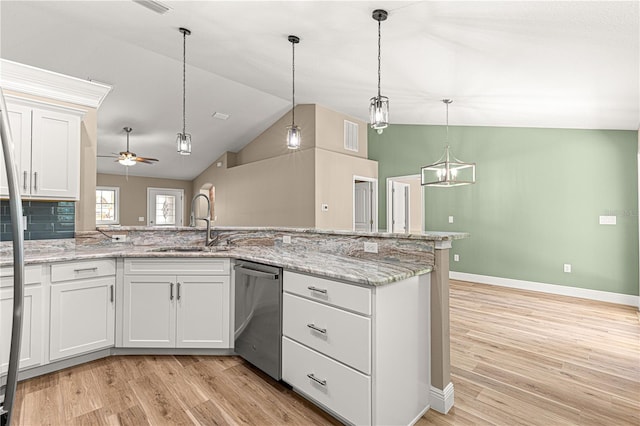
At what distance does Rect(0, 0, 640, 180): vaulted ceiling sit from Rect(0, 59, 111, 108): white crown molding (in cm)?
71

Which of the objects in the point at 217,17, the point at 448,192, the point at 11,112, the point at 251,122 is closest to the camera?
the point at 11,112

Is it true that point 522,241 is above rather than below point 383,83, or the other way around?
below

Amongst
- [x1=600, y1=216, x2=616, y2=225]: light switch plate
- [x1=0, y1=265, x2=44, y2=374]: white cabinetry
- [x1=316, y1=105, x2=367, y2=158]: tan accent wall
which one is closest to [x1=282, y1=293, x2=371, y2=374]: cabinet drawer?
[x1=0, y1=265, x2=44, y2=374]: white cabinetry

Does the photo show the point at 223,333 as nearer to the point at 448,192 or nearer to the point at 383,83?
the point at 383,83

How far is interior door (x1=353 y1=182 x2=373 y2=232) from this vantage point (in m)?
6.66

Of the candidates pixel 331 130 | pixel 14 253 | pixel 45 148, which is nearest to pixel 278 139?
pixel 331 130

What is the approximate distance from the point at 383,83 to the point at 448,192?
2621 millimetres

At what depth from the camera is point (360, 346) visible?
169cm

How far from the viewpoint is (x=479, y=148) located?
5.43 m

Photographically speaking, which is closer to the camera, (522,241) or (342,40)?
(342,40)

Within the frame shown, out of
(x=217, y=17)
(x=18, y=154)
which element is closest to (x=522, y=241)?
(x=217, y=17)

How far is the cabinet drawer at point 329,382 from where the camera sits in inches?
66.6

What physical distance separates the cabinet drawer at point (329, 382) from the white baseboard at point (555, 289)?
433 cm

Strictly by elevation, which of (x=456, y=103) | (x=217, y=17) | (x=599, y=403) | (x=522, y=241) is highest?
(x=217, y=17)
